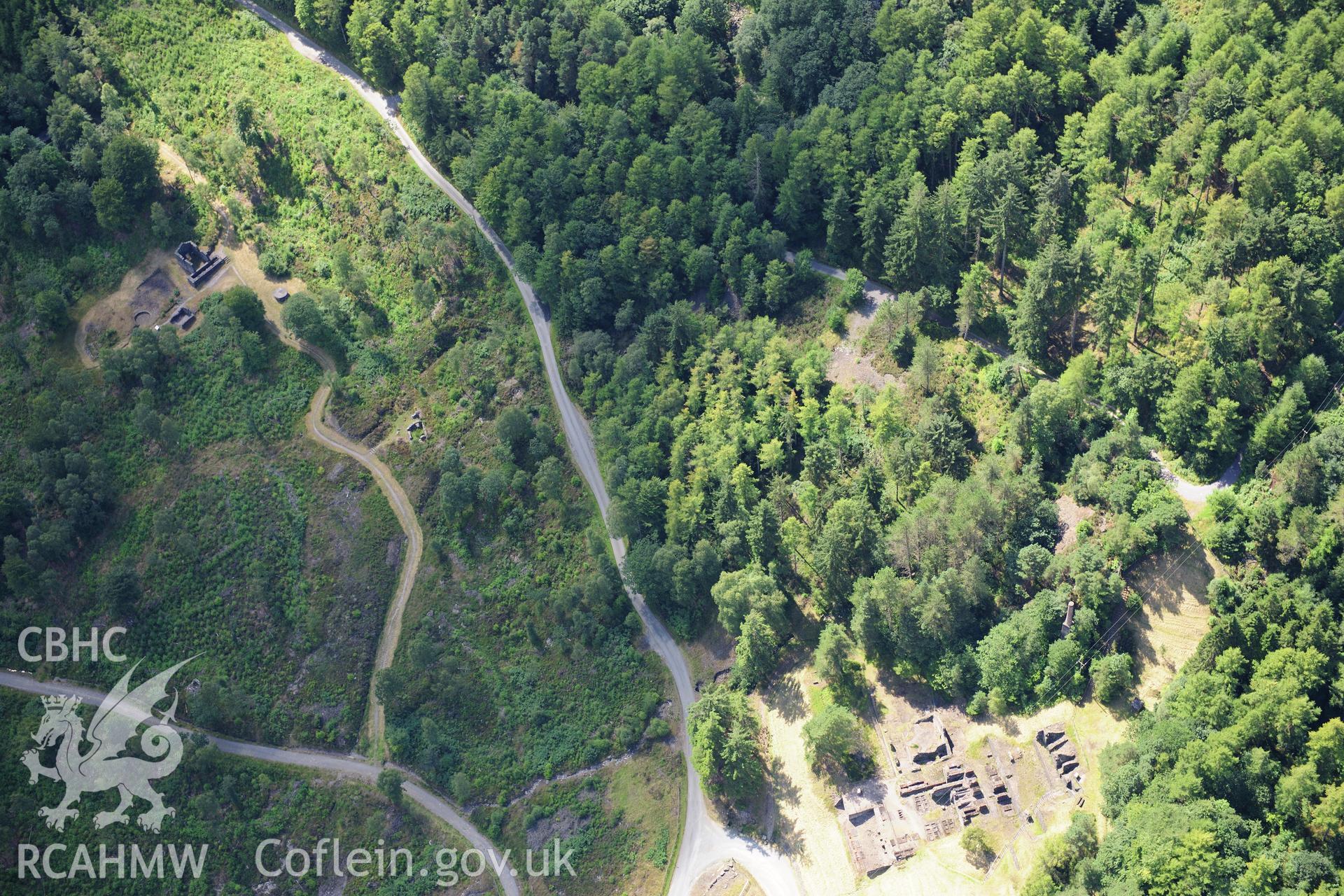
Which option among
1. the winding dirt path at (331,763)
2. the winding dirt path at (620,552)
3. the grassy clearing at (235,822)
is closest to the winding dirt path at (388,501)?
the winding dirt path at (331,763)

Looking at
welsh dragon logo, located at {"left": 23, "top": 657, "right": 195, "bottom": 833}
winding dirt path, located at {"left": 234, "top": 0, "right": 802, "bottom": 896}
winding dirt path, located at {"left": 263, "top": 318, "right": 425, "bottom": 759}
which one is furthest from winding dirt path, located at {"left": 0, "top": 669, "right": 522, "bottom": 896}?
winding dirt path, located at {"left": 234, "top": 0, "right": 802, "bottom": 896}

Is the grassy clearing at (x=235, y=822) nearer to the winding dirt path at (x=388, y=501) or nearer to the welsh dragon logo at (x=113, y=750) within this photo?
the welsh dragon logo at (x=113, y=750)

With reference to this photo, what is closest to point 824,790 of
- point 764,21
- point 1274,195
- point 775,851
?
point 775,851

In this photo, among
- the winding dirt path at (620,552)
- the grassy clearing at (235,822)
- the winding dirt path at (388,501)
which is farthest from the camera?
the winding dirt path at (388,501)

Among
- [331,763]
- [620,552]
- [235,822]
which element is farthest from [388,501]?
[235,822]

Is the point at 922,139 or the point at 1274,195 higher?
the point at 922,139

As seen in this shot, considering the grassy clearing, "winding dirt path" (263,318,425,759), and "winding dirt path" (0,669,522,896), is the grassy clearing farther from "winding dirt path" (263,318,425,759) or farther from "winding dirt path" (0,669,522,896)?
"winding dirt path" (263,318,425,759)

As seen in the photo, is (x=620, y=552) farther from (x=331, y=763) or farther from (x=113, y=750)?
(x=113, y=750)

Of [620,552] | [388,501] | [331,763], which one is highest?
[388,501]

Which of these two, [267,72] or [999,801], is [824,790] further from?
[267,72]
